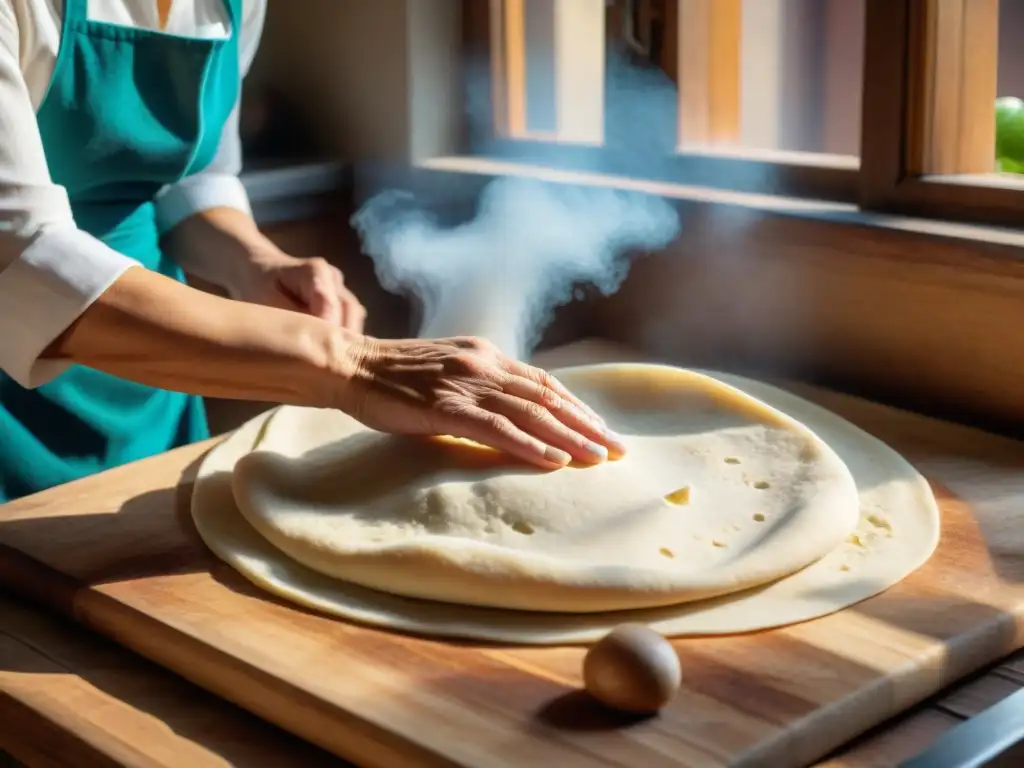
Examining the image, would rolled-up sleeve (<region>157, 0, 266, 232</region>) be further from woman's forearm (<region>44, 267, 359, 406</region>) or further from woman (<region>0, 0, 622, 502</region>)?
woman's forearm (<region>44, 267, 359, 406</region>)

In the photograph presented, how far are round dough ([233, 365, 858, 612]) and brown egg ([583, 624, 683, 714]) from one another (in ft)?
0.42

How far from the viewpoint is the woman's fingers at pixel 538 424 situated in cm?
111

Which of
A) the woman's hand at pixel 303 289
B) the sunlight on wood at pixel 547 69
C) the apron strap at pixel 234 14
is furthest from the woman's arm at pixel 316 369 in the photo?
the sunlight on wood at pixel 547 69

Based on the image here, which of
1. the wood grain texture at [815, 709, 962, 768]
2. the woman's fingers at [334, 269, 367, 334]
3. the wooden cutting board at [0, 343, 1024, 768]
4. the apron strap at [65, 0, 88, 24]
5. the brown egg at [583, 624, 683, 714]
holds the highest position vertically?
the apron strap at [65, 0, 88, 24]

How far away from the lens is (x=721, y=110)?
188cm

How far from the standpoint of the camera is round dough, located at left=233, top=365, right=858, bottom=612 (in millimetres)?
947

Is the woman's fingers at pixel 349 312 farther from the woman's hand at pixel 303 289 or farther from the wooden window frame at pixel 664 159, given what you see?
the wooden window frame at pixel 664 159

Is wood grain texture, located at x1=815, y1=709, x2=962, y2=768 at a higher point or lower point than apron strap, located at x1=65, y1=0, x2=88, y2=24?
lower

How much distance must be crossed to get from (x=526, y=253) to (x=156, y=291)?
769 mm

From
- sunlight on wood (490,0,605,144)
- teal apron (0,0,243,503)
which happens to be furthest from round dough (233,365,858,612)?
sunlight on wood (490,0,605,144)

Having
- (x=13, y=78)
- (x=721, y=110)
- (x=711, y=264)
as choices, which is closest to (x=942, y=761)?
(x=13, y=78)

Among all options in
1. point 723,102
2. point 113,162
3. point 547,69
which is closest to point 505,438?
point 113,162

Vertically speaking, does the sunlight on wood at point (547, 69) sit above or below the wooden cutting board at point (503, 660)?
above

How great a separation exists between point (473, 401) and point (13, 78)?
502mm
